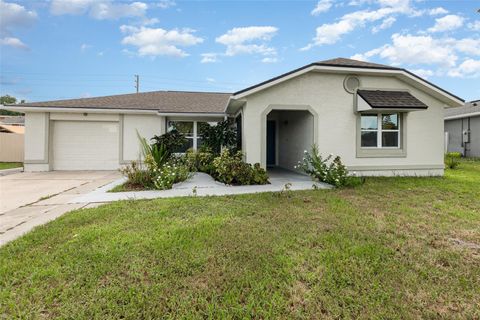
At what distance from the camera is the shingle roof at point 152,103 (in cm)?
1300

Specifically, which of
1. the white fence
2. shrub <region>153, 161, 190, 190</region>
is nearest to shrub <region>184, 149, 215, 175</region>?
shrub <region>153, 161, 190, 190</region>

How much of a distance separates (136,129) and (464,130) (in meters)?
24.7

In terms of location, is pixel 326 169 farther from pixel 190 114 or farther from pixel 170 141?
pixel 190 114

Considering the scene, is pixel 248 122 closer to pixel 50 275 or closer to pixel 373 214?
pixel 373 214

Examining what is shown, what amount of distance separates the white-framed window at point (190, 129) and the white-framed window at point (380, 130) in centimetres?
785

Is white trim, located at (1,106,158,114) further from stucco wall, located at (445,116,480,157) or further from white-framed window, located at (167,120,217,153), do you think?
stucco wall, located at (445,116,480,157)

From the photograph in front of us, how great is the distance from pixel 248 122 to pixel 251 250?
6.42 metres

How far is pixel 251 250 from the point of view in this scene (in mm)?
3531

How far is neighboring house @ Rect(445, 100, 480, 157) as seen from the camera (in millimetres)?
19000

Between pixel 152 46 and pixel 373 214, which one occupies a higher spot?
pixel 152 46

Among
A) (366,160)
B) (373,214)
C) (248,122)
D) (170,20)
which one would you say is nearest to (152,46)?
(170,20)

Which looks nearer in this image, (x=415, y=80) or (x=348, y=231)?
(x=348, y=231)

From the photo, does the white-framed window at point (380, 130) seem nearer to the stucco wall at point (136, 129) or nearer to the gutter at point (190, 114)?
Result: the gutter at point (190, 114)

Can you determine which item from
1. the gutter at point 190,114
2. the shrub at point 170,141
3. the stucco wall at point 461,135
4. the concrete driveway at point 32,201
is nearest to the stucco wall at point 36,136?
the concrete driveway at point 32,201
